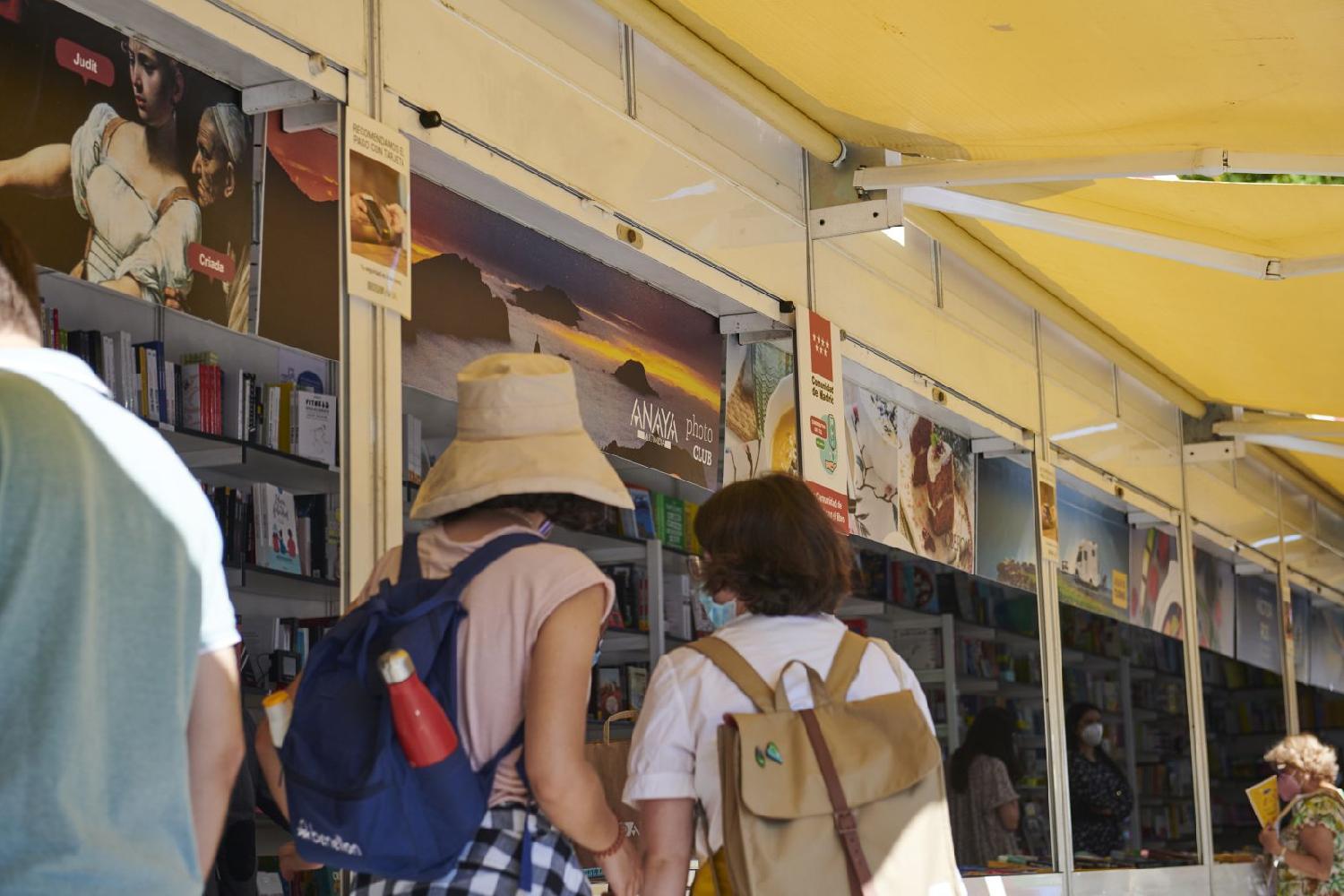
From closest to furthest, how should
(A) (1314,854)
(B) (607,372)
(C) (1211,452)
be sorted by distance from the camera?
(B) (607,372) < (A) (1314,854) < (C) (1211,452)

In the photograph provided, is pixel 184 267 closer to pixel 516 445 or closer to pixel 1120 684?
pixel 516 445

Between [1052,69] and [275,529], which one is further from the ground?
[1052,69]

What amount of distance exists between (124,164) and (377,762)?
1553 mm

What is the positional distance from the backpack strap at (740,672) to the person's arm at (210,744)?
98 centimetres

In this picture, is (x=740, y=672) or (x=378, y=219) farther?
(x=378, y=219)

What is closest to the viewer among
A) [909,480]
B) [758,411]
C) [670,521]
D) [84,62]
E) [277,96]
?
[84,62]

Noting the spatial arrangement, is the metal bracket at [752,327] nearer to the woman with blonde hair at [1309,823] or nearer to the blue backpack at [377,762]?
the blue backpack at [377,762]

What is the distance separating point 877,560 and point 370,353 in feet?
18.3

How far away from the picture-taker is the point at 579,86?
4105mm

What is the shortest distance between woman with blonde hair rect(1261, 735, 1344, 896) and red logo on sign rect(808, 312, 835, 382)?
3.03 metres

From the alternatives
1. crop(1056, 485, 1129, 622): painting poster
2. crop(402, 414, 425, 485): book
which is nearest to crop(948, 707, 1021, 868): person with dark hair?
crop(1056, 485, 1129, 622): painting poster

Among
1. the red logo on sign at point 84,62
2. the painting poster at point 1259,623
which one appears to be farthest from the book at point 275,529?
the painting poster at point 1259,623

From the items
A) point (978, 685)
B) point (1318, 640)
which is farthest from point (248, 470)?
point (1318, 640)

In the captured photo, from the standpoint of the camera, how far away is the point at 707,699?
243 cm
